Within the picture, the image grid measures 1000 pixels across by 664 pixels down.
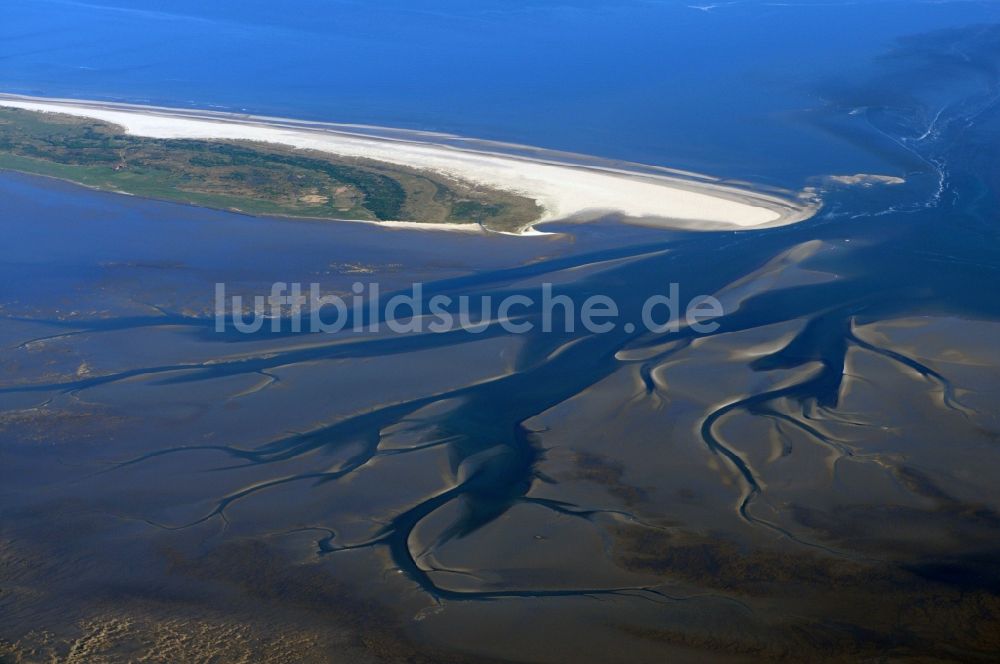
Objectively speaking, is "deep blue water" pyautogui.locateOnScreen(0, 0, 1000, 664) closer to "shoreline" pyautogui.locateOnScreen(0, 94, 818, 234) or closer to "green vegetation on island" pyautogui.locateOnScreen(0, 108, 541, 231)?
"shoreline" pyautogui.locateOnScreen(0, 94, 818, 234)

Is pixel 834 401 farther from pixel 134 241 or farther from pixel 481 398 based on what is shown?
pixel 134 241

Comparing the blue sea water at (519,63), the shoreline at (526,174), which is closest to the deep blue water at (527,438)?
the shoreline at (526,174)

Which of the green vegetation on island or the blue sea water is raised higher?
the blue sea water

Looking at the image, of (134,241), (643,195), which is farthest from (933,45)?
(134,241)

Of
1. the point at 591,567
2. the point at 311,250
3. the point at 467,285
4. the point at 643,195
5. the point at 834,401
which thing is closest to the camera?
the point at 591,567

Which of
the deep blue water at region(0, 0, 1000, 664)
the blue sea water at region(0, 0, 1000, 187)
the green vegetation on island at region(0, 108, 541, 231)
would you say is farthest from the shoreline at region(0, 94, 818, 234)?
the blue sea water at region(0, 0, 1000, 187)
